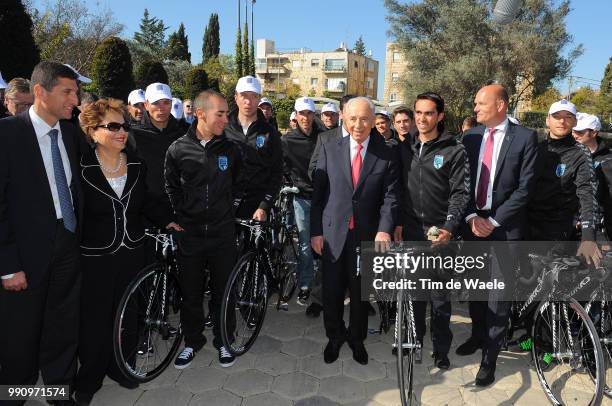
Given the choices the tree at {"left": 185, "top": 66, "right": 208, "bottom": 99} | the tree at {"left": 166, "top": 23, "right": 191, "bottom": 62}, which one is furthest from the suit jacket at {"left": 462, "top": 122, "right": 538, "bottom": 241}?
the tree at {"left": 166, "top": 23, "right": 191, "bottom": 62}

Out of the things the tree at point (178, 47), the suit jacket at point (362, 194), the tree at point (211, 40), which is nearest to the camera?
the suit jacket at point (362, 194)

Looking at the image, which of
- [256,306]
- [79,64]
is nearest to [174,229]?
[256,306]

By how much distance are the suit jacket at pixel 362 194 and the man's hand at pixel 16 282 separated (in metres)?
2.15

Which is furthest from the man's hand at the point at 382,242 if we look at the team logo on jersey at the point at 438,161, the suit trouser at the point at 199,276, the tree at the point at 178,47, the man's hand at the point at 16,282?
the tree at the point at 178,47

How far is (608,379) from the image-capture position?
3.50 m

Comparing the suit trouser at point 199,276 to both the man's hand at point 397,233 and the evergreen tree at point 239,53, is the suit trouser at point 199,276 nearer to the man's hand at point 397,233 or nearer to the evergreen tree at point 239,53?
the man's hand at point 397,233

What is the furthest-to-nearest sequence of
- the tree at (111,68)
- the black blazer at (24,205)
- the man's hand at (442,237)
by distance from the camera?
the tree at (111,68), the man's hand at (442,237), the black blazer at (24,205)

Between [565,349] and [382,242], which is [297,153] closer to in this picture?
[382,242]

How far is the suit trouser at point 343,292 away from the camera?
3592 millimetres

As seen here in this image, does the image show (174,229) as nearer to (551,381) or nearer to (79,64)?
(551,381)

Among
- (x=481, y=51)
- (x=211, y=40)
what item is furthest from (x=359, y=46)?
(x=481, y=51)

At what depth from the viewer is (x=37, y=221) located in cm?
269

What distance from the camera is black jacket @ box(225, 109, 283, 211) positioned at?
173 inches

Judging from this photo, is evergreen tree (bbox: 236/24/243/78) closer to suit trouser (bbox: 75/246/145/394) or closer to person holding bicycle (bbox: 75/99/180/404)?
person holding bicycle (bbox: 75/99/180/404)
